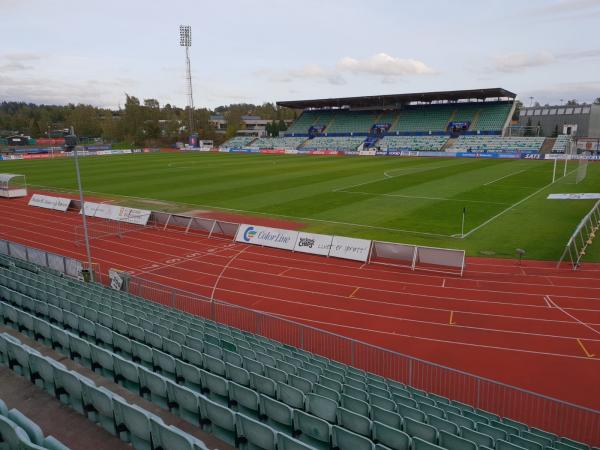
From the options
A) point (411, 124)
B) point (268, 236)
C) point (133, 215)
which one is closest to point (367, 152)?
point (411, 124)

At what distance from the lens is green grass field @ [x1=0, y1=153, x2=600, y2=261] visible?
1049 inches

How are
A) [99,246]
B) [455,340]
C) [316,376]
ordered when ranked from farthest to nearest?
1. [99,246]
2. [455,340]
3. [316,376]

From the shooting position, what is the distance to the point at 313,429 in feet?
20.7

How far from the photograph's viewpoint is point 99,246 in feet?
83.2

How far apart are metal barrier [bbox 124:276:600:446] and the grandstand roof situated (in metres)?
81.6

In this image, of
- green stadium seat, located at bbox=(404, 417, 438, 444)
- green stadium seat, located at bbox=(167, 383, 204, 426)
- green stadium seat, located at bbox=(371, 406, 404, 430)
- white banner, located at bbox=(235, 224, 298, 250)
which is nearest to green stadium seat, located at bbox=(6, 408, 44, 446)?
green stadium seat, located at bbox=(167, 383, 204, 426)

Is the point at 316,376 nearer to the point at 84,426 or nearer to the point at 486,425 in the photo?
the point at 486,425

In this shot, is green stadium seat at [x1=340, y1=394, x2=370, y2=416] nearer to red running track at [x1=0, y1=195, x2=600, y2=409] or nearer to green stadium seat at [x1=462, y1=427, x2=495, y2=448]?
green stadium seat at [x1=462, y1=427, x2=495, y2=448]

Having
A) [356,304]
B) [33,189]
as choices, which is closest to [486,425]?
[356,304]

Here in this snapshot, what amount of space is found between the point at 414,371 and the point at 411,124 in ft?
301

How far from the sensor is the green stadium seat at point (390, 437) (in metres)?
6.22

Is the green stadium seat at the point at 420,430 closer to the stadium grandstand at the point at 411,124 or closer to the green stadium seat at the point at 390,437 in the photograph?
the green stadium seat at the point at 390,437

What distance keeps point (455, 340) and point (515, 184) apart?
35.9 meters

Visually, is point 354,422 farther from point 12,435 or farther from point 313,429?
point 12,435
